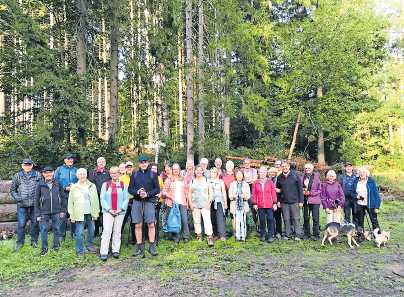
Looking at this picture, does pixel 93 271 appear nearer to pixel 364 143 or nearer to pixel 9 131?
pixel 9 131

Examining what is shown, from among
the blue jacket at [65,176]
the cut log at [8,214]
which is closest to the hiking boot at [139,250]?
the blue jacket at [65,176]

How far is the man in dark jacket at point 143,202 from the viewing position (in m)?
7.83

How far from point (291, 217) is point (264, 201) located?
85cm

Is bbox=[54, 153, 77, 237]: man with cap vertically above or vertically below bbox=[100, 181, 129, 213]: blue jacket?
above

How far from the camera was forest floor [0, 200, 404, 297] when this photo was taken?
580 centimetres

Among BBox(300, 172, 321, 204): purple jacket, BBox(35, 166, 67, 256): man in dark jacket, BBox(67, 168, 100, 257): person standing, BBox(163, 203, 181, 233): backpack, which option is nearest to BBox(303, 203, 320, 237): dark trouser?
BBox(300, 172, 321, 204): purple jacket

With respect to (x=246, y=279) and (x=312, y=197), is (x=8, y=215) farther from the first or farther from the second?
(x=312, y=197)

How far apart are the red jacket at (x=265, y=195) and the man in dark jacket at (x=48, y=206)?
4.26 meters

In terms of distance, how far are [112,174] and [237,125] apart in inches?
660

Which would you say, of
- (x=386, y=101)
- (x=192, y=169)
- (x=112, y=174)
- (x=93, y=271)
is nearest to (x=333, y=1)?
(x=386, y=101)

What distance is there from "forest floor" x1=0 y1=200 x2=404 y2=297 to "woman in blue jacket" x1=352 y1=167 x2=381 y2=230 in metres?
0.69

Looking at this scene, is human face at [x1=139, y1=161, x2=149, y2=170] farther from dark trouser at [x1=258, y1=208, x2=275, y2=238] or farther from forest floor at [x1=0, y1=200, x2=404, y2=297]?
dark trouser at [x1=258, y1=208, x2=275, y2=238]

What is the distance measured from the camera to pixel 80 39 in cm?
1351

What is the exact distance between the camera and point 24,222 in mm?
8266
